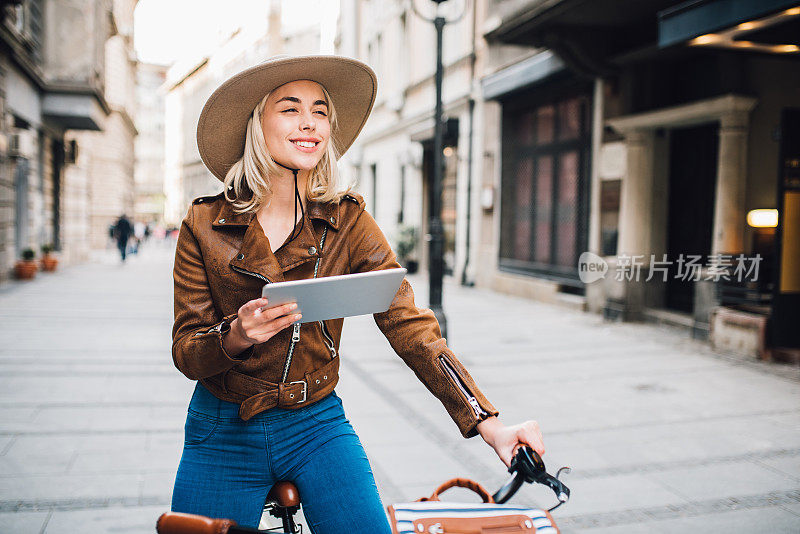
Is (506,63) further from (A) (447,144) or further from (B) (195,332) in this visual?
(B) (195,332)

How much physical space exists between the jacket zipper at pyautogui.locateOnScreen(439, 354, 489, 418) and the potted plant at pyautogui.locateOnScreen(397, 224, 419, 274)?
16370mm

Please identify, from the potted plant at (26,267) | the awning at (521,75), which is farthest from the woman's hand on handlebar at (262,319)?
the potted plant at (26,267)

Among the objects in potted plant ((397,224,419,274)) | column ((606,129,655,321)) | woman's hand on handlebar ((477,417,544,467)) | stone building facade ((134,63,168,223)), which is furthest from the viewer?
stone building facade ((134,63,168,223))

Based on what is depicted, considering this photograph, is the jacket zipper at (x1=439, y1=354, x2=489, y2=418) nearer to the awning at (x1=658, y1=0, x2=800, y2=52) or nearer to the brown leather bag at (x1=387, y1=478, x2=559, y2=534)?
the brown leather bag at (x1=387, y1=478, x2=559, y2=534)

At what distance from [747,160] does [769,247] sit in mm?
1141

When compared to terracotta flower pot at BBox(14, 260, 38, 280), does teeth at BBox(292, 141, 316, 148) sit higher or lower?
higher

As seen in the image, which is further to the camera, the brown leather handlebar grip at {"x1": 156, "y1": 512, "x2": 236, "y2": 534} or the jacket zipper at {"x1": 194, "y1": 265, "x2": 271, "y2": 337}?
the jacket zipper at {"x1": 194, "y1": 265, "x2": 271, "y2": 337}

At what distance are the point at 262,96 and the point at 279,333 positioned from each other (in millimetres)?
713

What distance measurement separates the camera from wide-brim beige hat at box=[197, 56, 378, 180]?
192 centimetres

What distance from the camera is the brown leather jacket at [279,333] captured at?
1825 millimetres

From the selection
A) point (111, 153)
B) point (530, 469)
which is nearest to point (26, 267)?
point (530, 469)

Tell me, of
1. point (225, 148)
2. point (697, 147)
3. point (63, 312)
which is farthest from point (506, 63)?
point (225, 148)

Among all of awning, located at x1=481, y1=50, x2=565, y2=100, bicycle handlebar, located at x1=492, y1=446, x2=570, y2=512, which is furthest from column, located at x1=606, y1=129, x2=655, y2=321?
bicycle handlebar, located at x1=492, y1=446, x2=570, y2=512

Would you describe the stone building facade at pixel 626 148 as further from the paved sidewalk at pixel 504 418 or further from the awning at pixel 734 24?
the paved sidewalk at pixel 504 418
